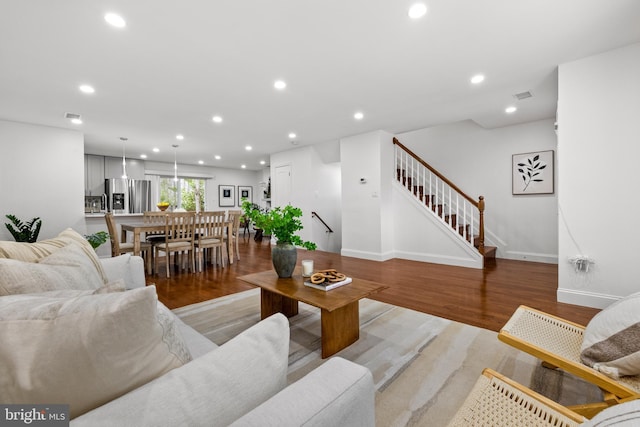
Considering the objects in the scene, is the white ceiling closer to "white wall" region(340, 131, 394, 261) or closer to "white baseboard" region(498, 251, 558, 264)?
"white wall" region(340, 131, 394, 261)

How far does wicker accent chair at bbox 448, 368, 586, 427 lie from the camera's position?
3.18 ft

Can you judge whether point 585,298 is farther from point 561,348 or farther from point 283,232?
point 283,232

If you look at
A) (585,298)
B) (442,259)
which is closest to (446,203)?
(442,259)

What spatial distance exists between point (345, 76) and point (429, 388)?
302 cm

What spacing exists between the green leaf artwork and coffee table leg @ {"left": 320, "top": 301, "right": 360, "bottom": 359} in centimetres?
480

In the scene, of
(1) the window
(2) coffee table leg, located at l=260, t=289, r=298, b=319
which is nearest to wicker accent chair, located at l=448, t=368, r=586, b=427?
(2) coffee table leg, located at l=260, t=289, r=298, b=319

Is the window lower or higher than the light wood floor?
higher

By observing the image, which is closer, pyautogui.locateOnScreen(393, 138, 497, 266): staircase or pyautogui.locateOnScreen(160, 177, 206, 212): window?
pyautogui.locateOnScreen(393, 138, 497, 266): staircase

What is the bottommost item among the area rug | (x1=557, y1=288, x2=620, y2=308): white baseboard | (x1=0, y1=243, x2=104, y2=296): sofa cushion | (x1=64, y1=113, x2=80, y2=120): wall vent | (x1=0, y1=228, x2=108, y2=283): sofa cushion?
the area rug

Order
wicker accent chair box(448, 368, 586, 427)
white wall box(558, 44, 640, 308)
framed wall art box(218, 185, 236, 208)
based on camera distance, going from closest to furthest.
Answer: wicker accent chair box(448, 368, 586, 427) < white wall box(558, 44, 640, 308) < framed wall art box(218, 185, 236, 208)

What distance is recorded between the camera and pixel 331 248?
7320 mm

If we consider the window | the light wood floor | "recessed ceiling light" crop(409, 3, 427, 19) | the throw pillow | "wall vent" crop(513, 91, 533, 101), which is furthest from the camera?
the window

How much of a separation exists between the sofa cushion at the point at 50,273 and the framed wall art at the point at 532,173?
20.3 ft

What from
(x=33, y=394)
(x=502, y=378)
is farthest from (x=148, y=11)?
(x=502, y=378)
